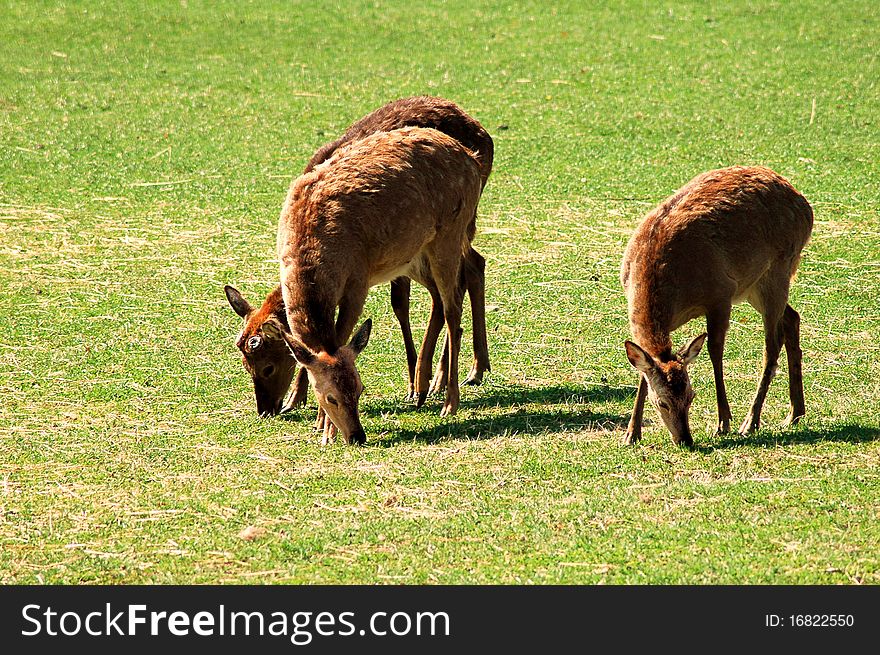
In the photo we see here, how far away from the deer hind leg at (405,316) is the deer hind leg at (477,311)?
20.4 inches

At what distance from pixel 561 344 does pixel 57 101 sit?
11.6 metres

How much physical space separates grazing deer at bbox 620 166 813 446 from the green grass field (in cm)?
42

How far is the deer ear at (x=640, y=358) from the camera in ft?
A: 25.8

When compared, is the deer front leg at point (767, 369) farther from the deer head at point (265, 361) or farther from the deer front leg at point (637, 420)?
the deer head at point (265, 361)

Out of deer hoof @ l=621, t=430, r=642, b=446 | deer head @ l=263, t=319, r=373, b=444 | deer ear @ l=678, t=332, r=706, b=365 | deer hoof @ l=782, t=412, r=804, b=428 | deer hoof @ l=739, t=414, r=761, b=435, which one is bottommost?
deer hoof @ l=782, t=412, r=804, b=428

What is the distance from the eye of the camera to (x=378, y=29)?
22.5 metres

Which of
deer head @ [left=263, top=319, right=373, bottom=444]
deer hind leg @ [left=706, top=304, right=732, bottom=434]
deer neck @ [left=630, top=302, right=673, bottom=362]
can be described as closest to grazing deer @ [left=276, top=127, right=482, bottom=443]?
deer head @ [left=263, top=319, right=373, bottom=444]

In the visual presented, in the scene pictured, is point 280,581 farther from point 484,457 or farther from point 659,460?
point 659,460

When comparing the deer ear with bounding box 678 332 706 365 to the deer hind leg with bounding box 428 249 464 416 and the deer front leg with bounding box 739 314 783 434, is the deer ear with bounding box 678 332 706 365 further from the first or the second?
the deer hind leg with bounding box 428 249 464 416

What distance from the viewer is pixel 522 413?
30.7 ft

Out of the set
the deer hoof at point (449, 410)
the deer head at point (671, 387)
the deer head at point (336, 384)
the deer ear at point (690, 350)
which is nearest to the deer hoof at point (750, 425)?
the deer head at point (671, 387)

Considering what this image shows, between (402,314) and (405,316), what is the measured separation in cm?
4

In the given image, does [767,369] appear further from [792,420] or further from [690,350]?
[690,350]

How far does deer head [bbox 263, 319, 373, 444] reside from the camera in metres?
8.41
